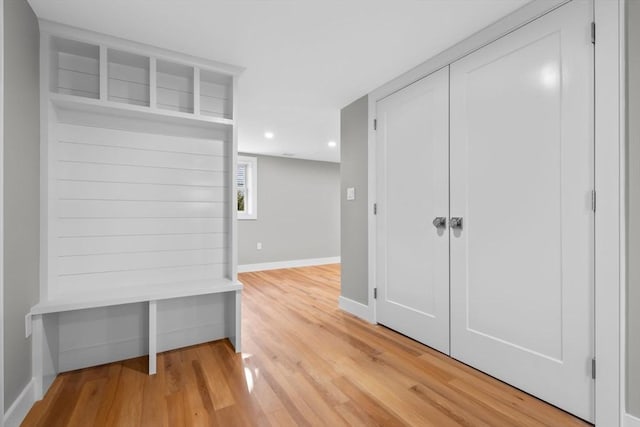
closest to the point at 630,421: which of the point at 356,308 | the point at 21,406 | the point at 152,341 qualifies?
the point at 356,308

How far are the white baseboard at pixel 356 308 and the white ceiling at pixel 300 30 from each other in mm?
2118

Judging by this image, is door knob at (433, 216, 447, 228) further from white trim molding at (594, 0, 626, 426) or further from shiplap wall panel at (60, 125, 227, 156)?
shiplap wall panel at (60, 125, 227, 156)

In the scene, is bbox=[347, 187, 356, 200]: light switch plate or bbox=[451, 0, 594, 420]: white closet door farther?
bbox=[347, 187, 356, 200]: light switch plate

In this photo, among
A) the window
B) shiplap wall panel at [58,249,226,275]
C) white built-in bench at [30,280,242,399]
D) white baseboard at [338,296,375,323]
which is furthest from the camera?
the window

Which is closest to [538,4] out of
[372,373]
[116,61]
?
[372,373]

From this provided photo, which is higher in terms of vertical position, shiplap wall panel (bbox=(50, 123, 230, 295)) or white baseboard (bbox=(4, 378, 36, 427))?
shiplap wall panel (bbox=(50, 123, 230, 295))

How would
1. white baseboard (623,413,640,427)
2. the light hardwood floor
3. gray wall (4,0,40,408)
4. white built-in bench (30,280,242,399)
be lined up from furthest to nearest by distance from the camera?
white built-in bench (30,280,242,399)
the light hardwood floor
gray wall (4,0,40,408)
white baseboard (623,413,640,427)

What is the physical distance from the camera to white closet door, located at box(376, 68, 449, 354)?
2.29 meters

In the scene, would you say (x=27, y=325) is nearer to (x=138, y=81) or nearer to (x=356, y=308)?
(x=138, y=81)

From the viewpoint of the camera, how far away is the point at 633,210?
138cm

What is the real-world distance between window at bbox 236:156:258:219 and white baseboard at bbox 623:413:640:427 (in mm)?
5312

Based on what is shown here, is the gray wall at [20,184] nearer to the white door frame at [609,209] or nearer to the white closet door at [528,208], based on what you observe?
the white closet door at [528,208]

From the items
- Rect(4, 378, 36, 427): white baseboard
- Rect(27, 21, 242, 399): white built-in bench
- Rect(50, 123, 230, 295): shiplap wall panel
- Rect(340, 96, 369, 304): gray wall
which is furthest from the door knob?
Rect(4, 378, 36, 427): white baseboard

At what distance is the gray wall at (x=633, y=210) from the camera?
1.36 meters
